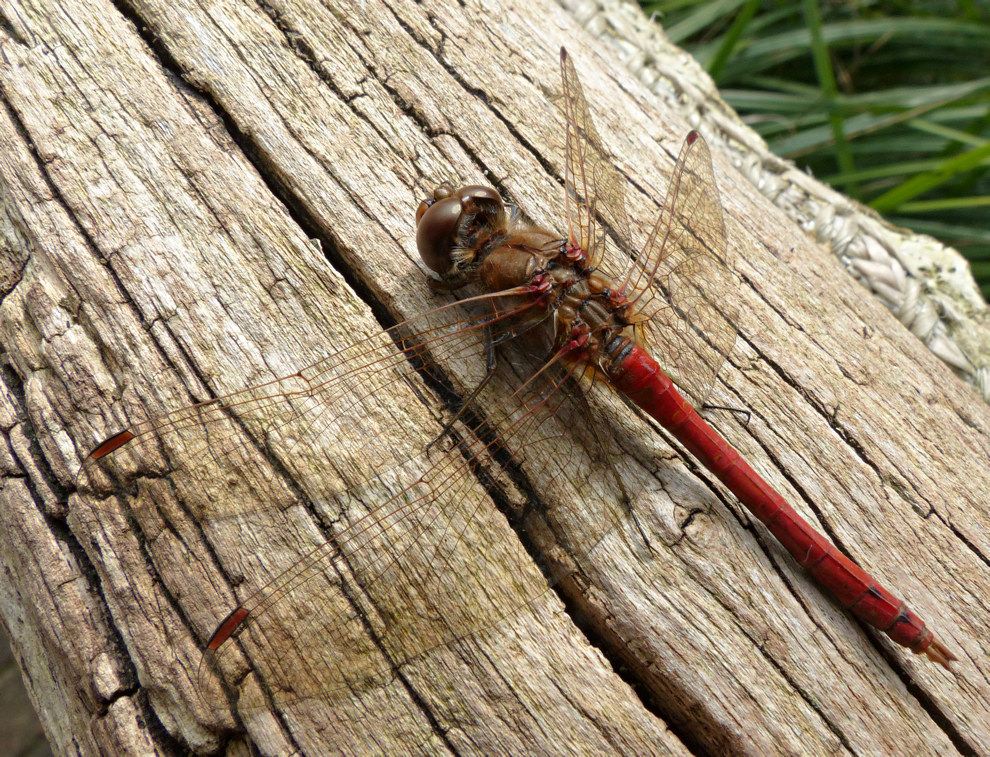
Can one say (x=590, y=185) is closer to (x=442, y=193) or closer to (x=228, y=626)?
(x=442, y=193)

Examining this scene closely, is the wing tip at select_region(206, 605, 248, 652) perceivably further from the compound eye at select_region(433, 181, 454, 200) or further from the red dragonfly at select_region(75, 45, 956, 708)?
the compound eye at select_region(433, 181, 454, 200)

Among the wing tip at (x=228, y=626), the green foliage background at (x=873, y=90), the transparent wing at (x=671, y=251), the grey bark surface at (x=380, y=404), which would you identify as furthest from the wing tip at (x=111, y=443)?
the green foliage background at (x=873, y=90)

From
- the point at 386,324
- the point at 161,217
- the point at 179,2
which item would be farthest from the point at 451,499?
the point at 179,2

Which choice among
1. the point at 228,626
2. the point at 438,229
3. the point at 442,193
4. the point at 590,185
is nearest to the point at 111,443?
the point at 228,626

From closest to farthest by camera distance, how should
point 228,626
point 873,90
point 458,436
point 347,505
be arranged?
point 228,626
point 347,505
point 458,436
point 873,90

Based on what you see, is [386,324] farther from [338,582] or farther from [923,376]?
[923,376]

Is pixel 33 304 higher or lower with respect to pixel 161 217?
lower
